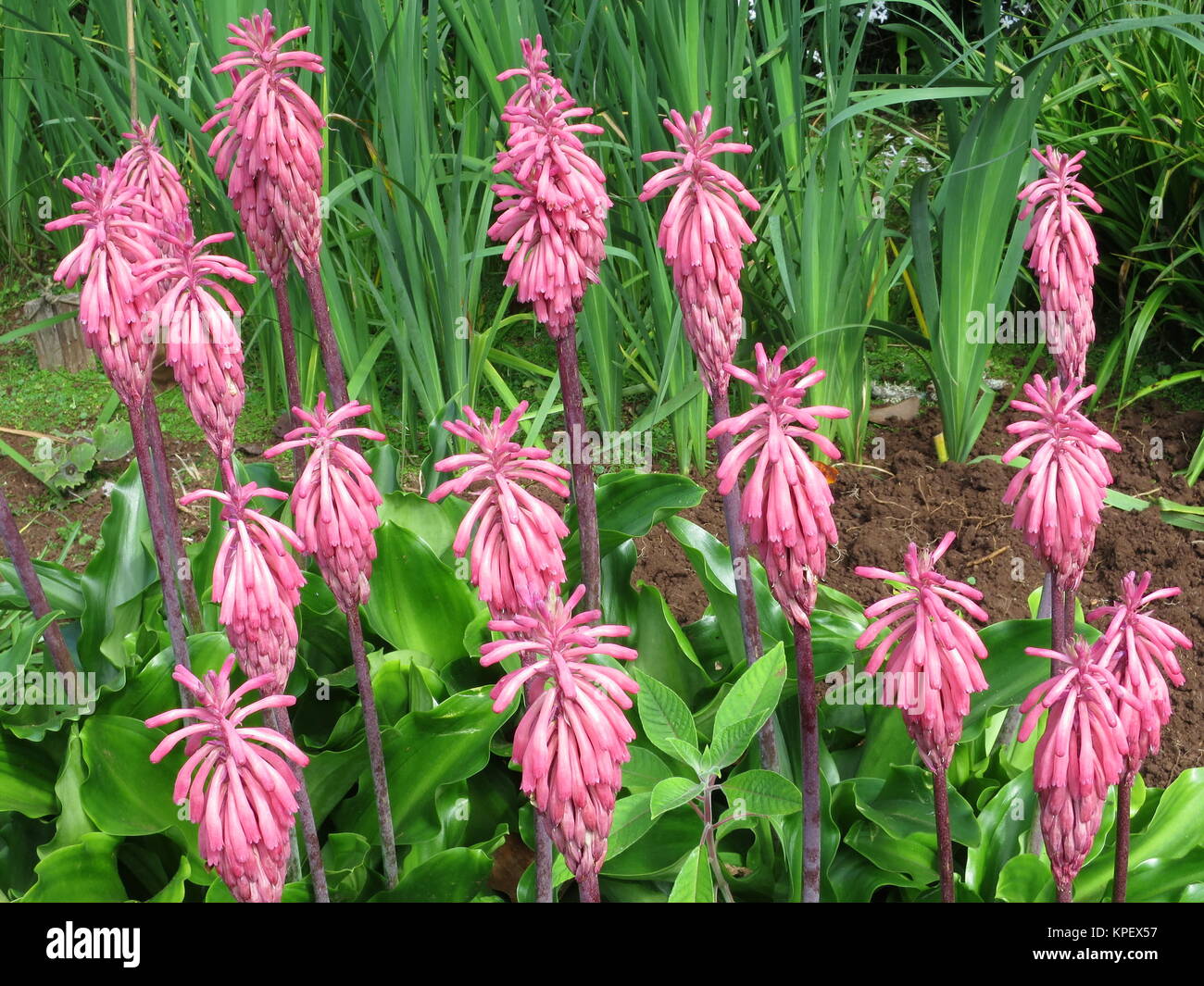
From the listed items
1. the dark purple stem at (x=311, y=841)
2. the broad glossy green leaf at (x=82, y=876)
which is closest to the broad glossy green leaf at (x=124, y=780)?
the broad glossy green leaf at (x=82, y=876)

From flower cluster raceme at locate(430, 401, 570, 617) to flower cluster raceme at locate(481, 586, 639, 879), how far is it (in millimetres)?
148

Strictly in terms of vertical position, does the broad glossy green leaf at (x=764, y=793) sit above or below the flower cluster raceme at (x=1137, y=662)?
below

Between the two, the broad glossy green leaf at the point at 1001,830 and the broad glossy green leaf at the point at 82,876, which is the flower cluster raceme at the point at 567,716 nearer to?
the broad glossy green leaf at the point at 1001,830

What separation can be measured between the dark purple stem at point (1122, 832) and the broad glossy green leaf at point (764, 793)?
538 mm

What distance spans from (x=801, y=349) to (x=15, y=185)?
12.9 feet

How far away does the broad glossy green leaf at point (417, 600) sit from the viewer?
298 cm

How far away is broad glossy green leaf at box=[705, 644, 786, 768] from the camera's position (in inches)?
86.0

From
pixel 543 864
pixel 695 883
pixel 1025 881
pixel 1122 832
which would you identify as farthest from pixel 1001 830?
pixel 543 864

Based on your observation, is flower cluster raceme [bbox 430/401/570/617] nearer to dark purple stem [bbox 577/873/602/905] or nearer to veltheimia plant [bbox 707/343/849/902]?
veltheimia plant [bbox 707/343/849/902]

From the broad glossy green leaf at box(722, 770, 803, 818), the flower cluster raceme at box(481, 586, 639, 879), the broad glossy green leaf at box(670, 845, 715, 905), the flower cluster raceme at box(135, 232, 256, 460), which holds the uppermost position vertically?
the flower cluster raceme at box(135, 232, 256, 460)

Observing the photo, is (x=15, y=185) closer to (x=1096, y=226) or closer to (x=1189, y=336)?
(x=1096, y=226)

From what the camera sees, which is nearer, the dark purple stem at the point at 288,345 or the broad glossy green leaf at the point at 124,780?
the broad glossy green leaf at the point at 124,780

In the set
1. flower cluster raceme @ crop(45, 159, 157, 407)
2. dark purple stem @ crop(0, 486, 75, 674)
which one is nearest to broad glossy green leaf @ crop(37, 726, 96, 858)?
dark purple stem @ crop(0, 486, 75, 674)

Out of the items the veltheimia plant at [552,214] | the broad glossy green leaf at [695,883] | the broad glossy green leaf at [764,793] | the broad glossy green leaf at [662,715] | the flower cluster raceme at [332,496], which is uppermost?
the veltheimia plant at [552,214]
